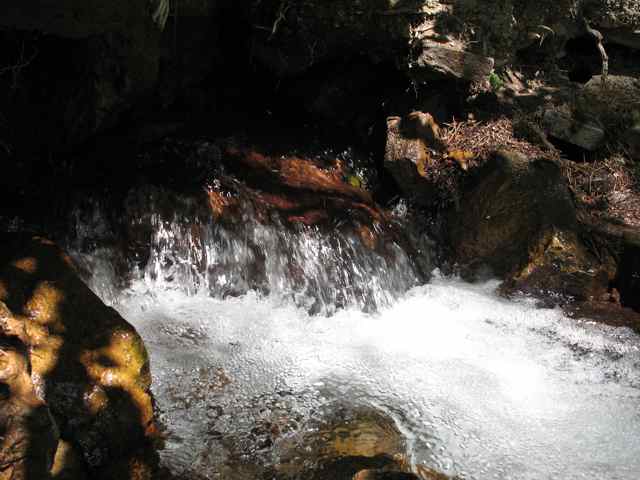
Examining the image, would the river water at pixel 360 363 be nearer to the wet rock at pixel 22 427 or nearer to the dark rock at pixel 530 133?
the wet rock at pixel 22 427

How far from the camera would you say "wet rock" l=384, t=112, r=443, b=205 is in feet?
18.6

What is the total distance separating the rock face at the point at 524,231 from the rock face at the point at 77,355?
3373 millimetres

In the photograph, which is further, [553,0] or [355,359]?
[553,0]

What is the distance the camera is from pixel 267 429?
10.2ft

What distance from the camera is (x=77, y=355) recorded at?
2791 millimetres

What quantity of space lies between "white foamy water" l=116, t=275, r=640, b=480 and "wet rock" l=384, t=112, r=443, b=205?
1.21m

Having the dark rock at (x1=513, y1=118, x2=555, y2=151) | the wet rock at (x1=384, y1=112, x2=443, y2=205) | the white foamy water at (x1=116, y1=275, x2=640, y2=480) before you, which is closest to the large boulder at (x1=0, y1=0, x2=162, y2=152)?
the white foamy water at (x1=116, y1=275, x2=640, y2=480)

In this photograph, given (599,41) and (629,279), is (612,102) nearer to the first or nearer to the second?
(599,41)

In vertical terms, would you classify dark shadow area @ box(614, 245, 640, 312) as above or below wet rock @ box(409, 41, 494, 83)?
below

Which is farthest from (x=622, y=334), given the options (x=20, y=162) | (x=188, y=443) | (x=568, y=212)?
(x=20, y=162)

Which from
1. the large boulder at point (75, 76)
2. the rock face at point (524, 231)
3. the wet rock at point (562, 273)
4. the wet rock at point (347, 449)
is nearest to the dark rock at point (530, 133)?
the rock face at point (524, 231)

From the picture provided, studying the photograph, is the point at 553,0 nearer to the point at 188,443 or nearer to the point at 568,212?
the point at 568,212

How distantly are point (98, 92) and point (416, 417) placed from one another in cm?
326

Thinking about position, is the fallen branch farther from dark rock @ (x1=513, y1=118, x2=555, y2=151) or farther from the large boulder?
the large boulder
